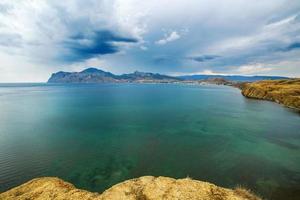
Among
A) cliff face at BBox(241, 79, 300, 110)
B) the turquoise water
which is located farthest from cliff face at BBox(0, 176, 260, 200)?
cliff face at BBox(241, 79, 300, 110)

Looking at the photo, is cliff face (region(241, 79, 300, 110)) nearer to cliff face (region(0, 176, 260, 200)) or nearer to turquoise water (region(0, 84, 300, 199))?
turquoise water (region(0, 84, 300, 199))

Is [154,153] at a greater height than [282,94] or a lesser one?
lesser

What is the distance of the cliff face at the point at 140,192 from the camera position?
45.8ft

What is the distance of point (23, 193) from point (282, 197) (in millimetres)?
28455

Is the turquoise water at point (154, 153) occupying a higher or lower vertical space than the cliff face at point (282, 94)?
lower

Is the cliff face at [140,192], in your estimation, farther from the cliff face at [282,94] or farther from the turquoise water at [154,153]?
the cliff face at [282,94]

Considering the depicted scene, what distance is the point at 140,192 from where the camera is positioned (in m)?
→ 14.7

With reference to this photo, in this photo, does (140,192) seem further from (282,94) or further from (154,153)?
(282,94)

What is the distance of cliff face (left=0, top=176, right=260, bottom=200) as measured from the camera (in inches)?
550

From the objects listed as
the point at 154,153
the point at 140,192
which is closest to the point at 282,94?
the point at 154,153

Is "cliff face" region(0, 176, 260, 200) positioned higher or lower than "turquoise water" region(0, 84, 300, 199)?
higher

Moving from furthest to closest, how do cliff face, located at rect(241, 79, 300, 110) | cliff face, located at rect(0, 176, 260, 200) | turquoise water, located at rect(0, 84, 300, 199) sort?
cliff face, located at rect(241, 79, 300, 110), turquoise water, located at rect(0, 84, 300, 199), cliff face, located at rect(0, 176, 260, 200)

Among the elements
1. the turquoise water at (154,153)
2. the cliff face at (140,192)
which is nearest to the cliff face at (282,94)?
the turquoise water at (154,153)

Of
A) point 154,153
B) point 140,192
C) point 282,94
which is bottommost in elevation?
point 154,153
